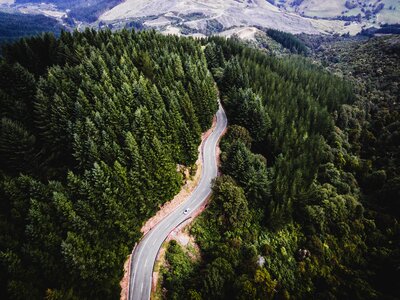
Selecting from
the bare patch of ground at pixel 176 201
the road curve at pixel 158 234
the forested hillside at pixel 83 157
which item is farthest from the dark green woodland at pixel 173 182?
the road curve at pixel 158 234

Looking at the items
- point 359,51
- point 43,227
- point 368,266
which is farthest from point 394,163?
point 359,51

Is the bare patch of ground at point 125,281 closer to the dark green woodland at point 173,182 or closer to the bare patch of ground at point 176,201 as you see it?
the dark green woodland at point 173,182

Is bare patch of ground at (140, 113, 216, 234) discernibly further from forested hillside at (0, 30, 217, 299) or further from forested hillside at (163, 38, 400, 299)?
forested hillside at (163, 38, 400, 299)

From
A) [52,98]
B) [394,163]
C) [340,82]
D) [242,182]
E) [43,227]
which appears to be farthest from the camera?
[340,82]

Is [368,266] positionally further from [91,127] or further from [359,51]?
[359,51]

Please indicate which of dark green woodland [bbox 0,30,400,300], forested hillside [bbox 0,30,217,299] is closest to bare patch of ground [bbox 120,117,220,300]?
dark green woodland [bbox 0,30,400,300]

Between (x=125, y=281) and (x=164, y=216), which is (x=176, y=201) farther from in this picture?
(x=125, y=281)
